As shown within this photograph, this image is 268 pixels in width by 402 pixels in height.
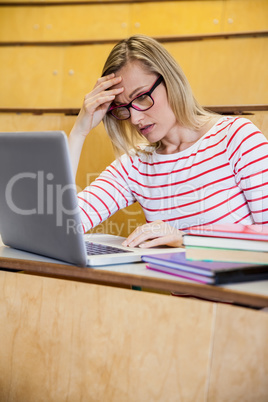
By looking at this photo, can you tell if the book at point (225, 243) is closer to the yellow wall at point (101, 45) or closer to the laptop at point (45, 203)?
the laptop at point (45, 203)

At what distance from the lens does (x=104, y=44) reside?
6.14 feet

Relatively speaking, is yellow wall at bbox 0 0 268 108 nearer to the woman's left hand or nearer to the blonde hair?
the blonde hair

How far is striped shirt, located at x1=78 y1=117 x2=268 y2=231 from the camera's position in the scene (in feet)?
2.94

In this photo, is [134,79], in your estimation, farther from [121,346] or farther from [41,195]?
[121,346]

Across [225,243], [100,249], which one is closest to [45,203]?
[100,249]

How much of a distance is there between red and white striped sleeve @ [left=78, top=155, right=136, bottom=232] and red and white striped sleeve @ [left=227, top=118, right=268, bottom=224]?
0.89 ft

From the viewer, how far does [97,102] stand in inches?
40.0

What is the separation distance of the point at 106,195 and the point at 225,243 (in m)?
0.50

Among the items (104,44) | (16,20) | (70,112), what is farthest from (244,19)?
(16,20)

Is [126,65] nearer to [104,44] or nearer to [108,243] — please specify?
[108,243]

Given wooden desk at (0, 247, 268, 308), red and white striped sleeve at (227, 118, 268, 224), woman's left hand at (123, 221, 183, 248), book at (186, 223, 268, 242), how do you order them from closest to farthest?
wooden desk at (0, 247, 268, 308) < book at (186, 223, 268, 242) < woman's left hand at (123, 221, 183, 248) < red and white striped sleeve at (227, 118, 268, 224)

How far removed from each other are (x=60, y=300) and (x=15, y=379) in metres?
0.14

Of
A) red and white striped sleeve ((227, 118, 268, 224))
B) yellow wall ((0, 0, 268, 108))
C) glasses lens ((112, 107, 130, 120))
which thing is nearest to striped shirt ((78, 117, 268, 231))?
red and white striped sleeve ((227, 118, 268, 224))

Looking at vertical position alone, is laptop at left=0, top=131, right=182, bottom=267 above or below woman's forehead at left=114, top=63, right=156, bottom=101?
below
